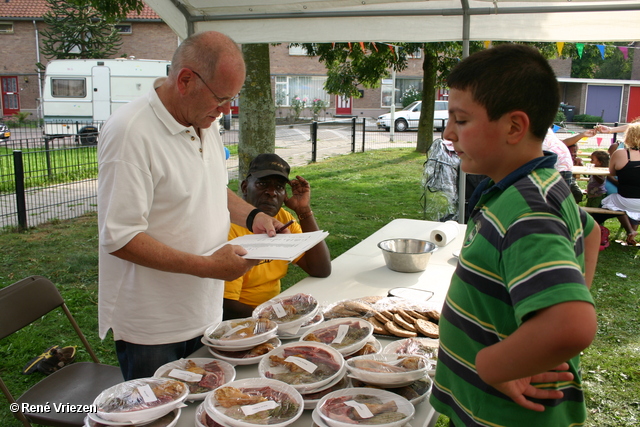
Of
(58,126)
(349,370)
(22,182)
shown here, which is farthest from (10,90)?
→ (349,370)

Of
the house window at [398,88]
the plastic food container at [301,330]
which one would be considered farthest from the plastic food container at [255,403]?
the house window at [398,88]

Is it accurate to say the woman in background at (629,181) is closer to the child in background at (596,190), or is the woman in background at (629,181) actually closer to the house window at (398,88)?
the child in background at (596,190)

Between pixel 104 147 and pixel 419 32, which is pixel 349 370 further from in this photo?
pixel 419 32

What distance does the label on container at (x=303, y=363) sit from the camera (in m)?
1.83

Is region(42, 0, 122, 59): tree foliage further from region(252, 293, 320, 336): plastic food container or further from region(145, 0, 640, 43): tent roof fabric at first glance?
region(252, 293, 320, 336): plastic food container

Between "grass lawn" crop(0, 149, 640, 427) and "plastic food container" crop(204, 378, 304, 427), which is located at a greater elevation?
"plastic food container" crop(204, 378, 304, 427)

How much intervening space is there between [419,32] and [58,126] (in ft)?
58.1

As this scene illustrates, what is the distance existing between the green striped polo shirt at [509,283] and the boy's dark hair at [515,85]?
0.11 metres

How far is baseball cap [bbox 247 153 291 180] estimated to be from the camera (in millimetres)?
3150

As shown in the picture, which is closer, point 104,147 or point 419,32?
point 104,147

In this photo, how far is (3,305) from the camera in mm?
2461

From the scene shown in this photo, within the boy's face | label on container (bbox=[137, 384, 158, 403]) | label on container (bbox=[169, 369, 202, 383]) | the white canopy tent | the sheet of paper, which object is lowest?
label on container (bbox=[169, 369, 202, 383])

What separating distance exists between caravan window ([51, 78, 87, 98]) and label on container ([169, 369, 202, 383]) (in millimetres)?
20065

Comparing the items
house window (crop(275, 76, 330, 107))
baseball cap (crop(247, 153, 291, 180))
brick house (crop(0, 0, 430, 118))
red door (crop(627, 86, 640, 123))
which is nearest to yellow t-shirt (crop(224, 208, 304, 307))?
baseball cap (crop(247, 153, 291, 180))
